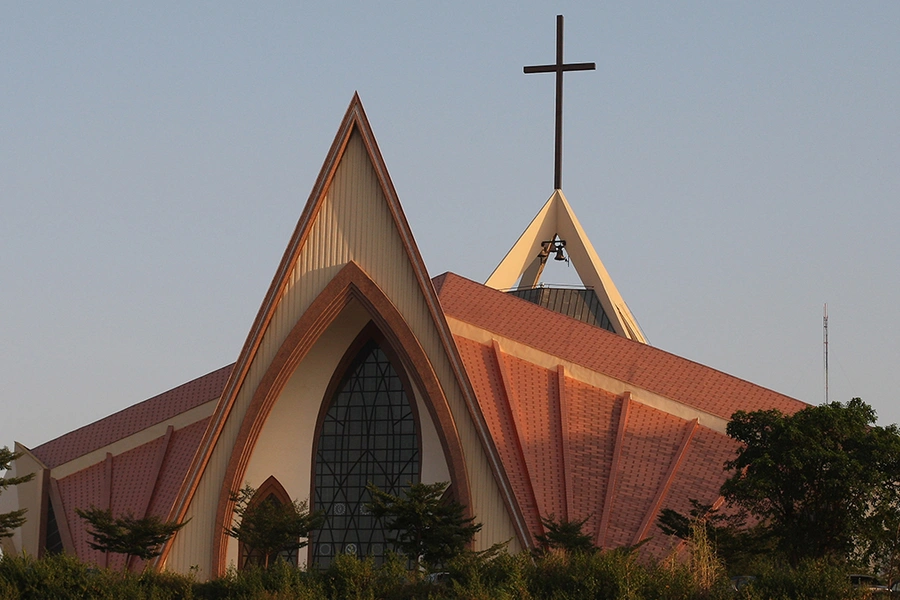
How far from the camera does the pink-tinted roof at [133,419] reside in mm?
36594

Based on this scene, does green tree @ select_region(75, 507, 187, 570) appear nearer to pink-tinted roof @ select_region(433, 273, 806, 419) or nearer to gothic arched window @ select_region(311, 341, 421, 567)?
gothic arched window @ select_region(311, 341, 421, 567)

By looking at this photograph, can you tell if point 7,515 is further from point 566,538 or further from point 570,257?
point 570,257

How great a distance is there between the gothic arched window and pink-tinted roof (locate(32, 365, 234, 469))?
345 cm

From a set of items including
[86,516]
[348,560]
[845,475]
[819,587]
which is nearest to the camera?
[819,587]

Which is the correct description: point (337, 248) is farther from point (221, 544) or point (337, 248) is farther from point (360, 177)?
point (221, 544)

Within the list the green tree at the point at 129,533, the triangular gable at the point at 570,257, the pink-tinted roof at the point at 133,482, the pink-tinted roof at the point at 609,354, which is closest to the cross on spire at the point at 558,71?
the triangular gable at the point at 570,257

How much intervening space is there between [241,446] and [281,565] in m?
6.64

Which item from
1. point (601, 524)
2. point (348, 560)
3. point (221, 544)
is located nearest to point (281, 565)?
point (348, 560)

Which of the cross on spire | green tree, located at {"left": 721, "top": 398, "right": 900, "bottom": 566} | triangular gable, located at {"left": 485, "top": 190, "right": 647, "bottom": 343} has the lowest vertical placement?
green tree, located at {"left": 721, "top": 398, "right": 900, "bottom": 566}

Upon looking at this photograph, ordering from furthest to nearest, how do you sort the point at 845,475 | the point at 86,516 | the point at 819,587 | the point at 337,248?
the point at 337,248
the point at 86,516
the point at 845,475
the point at 819,587

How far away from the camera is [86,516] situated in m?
30.7

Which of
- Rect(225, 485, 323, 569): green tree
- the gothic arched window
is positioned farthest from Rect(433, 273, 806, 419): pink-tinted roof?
Rect(225, 485, 323, 569): green tree

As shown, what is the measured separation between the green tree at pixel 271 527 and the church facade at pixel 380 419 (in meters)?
0.73

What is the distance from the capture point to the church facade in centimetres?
3216
